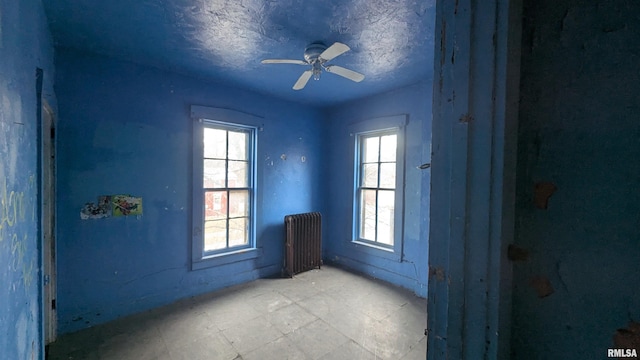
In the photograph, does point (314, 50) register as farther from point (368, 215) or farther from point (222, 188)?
point (368, 215)

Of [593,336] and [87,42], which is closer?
[593,336]

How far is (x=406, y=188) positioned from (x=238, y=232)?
235cm

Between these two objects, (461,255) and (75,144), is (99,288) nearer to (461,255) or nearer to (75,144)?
(75,144)

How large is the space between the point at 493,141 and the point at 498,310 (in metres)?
0.38

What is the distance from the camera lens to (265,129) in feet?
11.8

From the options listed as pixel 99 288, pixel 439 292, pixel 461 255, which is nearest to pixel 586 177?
pixel 461 255

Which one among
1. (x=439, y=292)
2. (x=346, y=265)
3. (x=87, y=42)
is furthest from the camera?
(x=346, y=265)

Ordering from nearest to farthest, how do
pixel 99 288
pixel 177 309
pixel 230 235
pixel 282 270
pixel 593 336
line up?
1. pixel 593 336
2. pixel 99 288
3. pixel 177 309
4. pixel 230 235
5. pixel 282 270

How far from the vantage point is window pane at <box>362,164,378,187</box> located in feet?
12.6

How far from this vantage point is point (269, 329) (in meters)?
2.40


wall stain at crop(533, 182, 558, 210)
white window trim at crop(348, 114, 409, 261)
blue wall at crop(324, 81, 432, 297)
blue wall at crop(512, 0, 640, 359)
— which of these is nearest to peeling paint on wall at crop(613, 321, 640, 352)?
blue wall at crop(512, 0, 640, 359)

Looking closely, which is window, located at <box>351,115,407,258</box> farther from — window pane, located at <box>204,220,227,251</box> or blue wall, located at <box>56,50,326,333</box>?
window pane, located at <box>204,220,227,251</box>

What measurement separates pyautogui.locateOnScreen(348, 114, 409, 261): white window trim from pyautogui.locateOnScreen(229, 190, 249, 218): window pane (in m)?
1.62

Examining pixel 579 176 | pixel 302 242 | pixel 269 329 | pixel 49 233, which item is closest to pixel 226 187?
pixel 302 242
